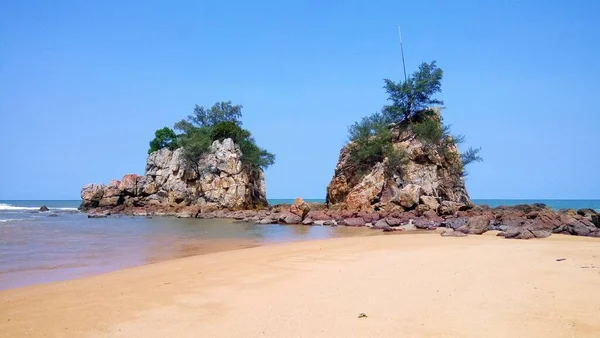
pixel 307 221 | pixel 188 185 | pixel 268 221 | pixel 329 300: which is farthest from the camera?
pixel 188 185

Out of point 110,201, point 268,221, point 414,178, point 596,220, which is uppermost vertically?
point 414,178

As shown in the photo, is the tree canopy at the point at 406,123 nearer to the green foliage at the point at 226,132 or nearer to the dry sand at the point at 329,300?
the green foliage at the point at 226,132

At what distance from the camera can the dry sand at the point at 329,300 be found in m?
4.25

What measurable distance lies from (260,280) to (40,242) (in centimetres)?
1190

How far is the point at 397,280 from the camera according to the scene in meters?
6.50

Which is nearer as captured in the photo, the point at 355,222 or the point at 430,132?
the point at 355,222

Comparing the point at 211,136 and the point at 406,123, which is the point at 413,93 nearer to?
the point at 406,123

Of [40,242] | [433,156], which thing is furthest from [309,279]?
[433,156]

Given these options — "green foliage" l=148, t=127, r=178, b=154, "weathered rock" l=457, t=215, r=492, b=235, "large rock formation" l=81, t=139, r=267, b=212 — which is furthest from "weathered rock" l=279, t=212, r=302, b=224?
"green foliage" l=148, t=127, r=178, b=154

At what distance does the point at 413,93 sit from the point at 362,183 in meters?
10.2

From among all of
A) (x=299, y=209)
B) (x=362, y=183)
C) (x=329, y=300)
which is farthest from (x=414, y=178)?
(x=329, y=300)

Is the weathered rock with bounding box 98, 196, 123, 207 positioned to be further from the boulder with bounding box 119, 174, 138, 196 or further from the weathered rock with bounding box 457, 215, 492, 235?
the weathered rock with bounding box 457, 215, 492, 235

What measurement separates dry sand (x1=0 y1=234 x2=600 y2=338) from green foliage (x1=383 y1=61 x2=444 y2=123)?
94.5 ft

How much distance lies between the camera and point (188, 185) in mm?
46656
